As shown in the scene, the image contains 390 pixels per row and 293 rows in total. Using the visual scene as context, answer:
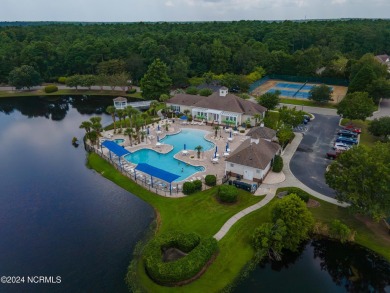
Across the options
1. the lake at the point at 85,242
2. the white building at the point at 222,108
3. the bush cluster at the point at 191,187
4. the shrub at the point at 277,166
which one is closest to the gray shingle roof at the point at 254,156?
the shrub at the point at 277,166

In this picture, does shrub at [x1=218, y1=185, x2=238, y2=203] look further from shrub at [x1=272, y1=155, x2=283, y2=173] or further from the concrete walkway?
shrub at [x1=272, y1=155, x2=283, y2=173]

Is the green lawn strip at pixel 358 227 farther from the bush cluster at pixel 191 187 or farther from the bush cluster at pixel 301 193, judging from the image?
the bush cluster at pixel 191 187

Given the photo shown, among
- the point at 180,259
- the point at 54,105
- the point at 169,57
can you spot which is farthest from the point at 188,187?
the point at 169,57

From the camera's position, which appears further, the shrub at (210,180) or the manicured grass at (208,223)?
the shrub at (210,180)

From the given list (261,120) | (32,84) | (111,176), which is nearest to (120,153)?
(111,176)

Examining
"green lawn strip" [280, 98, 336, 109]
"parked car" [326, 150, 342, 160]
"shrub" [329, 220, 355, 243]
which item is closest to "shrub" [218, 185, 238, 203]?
"shrub" [329, 220, 355, 243]

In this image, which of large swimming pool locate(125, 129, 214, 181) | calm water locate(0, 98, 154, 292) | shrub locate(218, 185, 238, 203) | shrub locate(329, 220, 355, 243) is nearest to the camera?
calm water locate(0, 98, 154, 292)

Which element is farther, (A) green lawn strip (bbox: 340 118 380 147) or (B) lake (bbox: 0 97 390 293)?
(A) green lawn strip (bbox: 340 118 380 147)

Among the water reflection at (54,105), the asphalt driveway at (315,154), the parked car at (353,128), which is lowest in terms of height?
the water reflection at (54,105)
